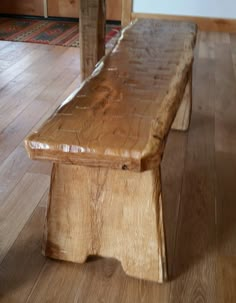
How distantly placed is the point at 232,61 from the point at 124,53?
5.74 ft

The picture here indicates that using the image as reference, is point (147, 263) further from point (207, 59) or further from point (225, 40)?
point (225, 40)

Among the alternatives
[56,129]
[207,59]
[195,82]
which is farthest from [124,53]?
[207,59]

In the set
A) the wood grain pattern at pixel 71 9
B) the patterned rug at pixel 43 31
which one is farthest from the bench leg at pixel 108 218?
the wood grain pattern at pixel 71 9

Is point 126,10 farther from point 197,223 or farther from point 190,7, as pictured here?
point 197,223

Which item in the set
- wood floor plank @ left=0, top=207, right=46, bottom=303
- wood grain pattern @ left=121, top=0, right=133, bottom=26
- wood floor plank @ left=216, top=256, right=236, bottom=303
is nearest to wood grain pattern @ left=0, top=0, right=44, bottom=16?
wood grain pattern @ left=121, top=0, right=133, bottom=26

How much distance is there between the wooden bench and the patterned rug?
2325 millimetres

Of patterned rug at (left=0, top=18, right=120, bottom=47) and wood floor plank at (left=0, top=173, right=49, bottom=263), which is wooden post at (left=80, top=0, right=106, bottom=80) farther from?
patterned rug at (left=0, top=18, right=120, bottom=47)

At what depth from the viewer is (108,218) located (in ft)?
3.71

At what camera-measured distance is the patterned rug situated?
11.5ft

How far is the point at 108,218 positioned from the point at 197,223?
39cm

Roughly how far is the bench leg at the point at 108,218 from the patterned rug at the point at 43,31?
2.45m

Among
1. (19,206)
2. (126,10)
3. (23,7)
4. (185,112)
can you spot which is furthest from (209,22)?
(19,206)

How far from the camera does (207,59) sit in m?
3.13

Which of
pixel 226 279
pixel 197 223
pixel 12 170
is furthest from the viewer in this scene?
pixel 12 170
